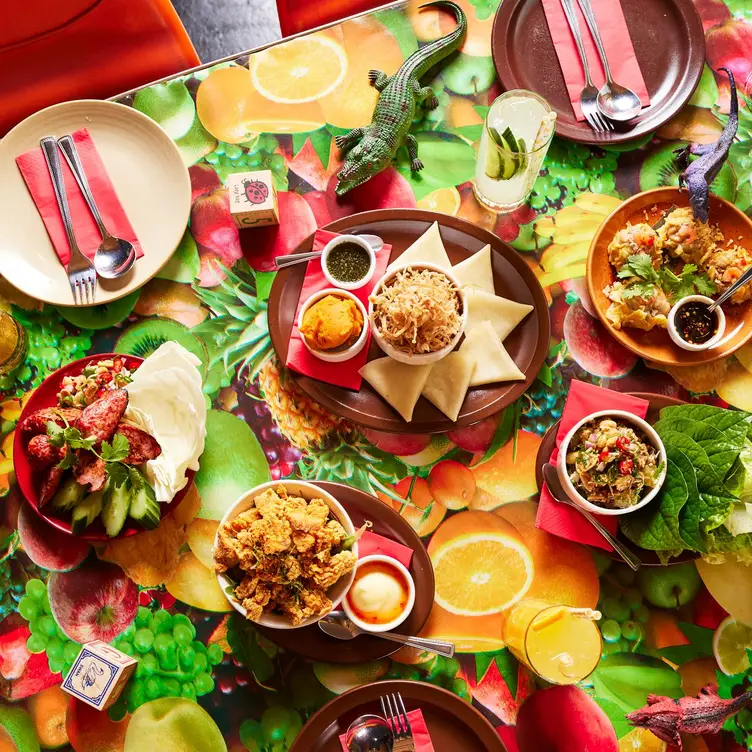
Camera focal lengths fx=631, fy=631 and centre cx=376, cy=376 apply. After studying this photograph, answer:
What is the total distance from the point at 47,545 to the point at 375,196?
1.68 meters

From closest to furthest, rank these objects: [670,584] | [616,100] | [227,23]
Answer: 1. [670,584]
2. [616,100]
3. [227,23]

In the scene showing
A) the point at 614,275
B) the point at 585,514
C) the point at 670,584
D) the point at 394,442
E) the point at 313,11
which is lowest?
the point at 670,584

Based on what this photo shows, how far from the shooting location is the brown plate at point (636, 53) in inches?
92.1

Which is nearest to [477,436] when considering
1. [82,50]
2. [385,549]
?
[385,549]

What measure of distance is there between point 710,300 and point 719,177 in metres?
0.55

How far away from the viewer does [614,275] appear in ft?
7.45

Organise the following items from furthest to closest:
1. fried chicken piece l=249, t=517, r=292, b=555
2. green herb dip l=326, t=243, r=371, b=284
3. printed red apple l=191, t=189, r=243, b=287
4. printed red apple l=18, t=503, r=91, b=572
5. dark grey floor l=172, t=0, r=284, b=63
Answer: dark grey floor l=172, t=0, r=284, b=63
printed red apple l=191, t=189, r=243, b=287
green herb dip l=326, t=243, r=371, b=284
printed red apple l=18, t=503, r=91, b=572
fried chicken piece l=249, t=517, r=292, b=555

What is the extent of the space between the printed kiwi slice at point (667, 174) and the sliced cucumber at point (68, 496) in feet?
7.38

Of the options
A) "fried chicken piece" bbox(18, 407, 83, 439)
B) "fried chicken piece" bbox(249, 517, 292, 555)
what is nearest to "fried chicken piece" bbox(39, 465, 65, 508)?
"fried chicken piece" bbox(18, 407, 83, 439)

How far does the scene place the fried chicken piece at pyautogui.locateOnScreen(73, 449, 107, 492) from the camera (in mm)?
1940

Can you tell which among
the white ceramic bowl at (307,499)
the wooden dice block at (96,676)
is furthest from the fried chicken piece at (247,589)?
the wooden dice block at (96,676)

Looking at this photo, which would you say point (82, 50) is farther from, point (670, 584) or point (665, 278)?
point (670, 584)

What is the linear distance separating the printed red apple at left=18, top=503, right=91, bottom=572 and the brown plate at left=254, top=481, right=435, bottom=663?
25.7 inches

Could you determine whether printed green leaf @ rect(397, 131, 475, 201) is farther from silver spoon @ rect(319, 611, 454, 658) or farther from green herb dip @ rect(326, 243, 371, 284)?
silver spoon @ rect(319, 611, 454, 658)
